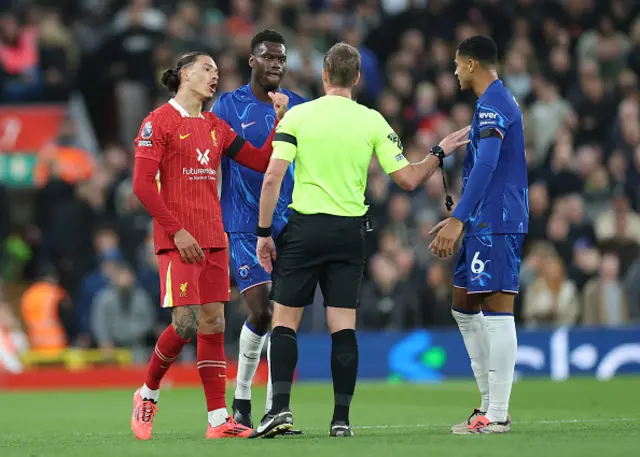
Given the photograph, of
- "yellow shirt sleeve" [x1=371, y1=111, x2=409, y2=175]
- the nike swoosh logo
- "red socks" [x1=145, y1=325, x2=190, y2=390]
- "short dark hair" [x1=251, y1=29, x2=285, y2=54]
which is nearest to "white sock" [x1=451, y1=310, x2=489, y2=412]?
"yellow shirt sleeve" [x1=371, y1=111, x2=409, y2=175]

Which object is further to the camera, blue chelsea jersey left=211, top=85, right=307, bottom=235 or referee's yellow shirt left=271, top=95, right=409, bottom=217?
blue chelsea jersey left=211, top=85, right=307, bottom=235

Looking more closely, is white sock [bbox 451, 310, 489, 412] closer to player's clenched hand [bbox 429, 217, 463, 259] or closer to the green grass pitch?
the green grass pitch

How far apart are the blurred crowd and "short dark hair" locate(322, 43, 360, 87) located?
955cm

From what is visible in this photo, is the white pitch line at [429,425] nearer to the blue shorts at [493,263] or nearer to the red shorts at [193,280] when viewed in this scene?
the red shorts at [193,280]

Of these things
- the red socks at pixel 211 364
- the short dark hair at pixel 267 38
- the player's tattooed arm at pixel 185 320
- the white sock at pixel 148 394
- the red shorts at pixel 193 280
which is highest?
the short dark hair at pixel 267 38

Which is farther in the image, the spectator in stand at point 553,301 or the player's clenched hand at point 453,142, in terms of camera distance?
the spectator in stand at point 553,301

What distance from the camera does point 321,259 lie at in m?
8.77

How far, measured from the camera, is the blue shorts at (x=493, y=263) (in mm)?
8938

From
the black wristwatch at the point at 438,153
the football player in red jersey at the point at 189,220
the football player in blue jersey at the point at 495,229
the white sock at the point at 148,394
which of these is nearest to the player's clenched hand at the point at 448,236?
the football player in blue jersey at the point at 495,229

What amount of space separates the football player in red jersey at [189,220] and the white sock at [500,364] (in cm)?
168

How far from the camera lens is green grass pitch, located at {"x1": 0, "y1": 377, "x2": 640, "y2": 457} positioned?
7758 millimetres

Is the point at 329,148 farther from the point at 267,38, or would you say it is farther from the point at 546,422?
the point at 546,422

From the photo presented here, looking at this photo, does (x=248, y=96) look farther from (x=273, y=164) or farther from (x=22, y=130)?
(x=22, y=130)

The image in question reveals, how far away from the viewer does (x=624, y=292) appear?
709 inches
